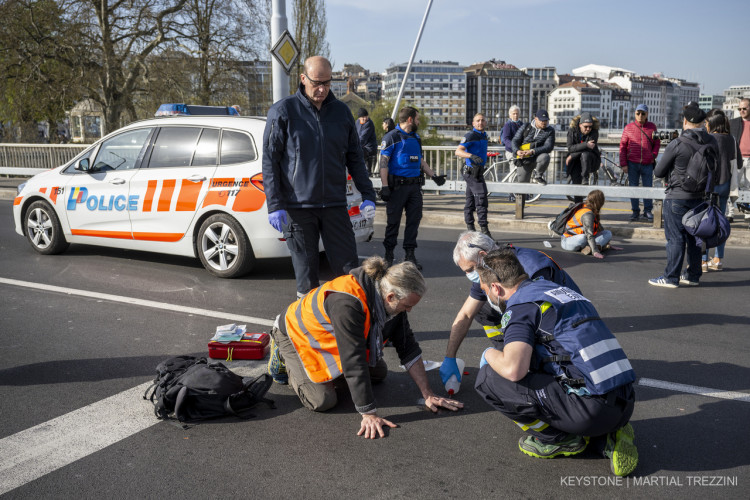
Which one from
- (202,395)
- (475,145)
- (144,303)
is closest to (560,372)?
(202,395)

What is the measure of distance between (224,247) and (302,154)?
272cm

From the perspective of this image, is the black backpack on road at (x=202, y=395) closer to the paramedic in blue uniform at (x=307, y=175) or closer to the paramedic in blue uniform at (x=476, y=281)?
the paramedic in blue uniform at (x=307, y=175)

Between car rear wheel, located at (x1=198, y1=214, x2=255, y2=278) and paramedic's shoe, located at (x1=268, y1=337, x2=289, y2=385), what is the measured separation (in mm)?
2915

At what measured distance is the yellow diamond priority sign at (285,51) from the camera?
10023 mm

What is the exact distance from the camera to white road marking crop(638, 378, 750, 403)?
423 cm

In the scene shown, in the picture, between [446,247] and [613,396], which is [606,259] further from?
[613,396]

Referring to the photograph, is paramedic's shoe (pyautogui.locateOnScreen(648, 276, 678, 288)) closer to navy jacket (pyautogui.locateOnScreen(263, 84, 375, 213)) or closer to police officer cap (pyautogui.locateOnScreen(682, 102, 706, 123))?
police officer cap (pyautogui.locateOnScreen(682, 102, 706, 123))

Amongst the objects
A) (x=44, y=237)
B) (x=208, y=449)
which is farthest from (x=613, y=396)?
(x=44, y=237)

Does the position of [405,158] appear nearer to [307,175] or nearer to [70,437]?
[307,175]

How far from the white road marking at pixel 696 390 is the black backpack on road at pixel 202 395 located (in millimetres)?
2478

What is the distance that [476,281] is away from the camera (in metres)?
4.35

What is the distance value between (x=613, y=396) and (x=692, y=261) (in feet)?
15.0

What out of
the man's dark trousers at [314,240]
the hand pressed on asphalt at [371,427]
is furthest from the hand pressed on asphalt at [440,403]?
the man's dark trousers at [314,240]

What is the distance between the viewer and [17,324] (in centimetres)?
569
